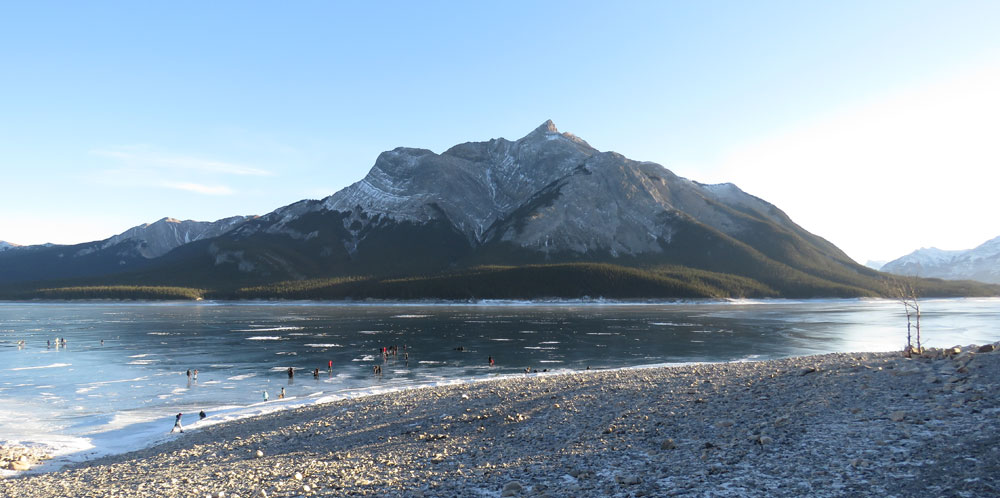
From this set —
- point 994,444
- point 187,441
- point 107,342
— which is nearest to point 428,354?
point 187,441

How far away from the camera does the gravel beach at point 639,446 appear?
57.7ft

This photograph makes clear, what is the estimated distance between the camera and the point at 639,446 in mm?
23062

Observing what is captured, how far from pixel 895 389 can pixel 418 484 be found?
2238cm

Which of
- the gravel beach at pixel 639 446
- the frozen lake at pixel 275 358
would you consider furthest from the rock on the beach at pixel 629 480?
the frozen lake at pixel 275 358

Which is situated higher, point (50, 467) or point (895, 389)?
point (895, 389)

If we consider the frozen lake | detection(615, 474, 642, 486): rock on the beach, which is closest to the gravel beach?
detection(615, 474, 642, 486): rock on the beach

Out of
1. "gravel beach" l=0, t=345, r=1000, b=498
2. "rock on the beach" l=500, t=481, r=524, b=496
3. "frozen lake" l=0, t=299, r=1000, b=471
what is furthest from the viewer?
"frozen lake" l=0, t=299, r=1000, b=471

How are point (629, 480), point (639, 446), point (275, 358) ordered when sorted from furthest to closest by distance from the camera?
point (275, 358) < point (639, 446) < point (629, 480)

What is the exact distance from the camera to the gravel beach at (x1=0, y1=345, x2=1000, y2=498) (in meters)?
17.6

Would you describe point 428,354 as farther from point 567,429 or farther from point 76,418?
point 567,429

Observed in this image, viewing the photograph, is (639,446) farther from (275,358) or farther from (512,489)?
(275,358)

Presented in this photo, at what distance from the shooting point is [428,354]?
80.3 metres

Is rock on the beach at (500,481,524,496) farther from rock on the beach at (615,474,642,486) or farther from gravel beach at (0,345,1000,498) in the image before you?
rock on the beach at (615,474,642,486)

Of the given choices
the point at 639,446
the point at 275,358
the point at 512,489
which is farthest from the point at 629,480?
the point at 275,358
